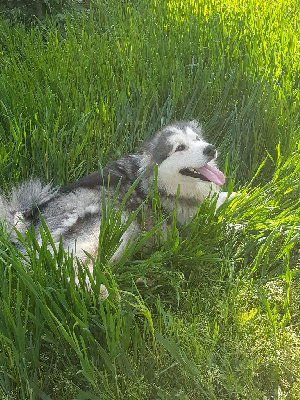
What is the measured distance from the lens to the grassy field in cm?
167

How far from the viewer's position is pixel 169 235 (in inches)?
84.4

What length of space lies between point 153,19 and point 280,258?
10.3 ft

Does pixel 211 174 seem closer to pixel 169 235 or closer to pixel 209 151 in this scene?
pixel 209 151

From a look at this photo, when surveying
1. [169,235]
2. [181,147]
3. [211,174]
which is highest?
[181,147]

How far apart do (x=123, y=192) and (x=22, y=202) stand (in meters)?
0.48

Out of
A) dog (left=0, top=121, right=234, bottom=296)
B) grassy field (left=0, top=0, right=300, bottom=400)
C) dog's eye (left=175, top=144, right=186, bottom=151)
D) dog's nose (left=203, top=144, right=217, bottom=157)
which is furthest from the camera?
dog's eye (left=175, top=144, right=186, bottom=151)

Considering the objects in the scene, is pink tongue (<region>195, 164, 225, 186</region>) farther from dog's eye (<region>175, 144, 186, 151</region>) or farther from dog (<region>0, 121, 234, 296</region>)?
dog's eye (<region>175, 144, 186, 151</region>)

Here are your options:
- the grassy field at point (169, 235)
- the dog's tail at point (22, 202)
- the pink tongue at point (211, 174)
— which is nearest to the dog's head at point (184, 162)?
the pink tongue at point (211, 174)

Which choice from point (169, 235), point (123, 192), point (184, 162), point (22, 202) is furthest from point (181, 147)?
point (22, 202)

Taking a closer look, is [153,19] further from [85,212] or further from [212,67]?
[85,212]

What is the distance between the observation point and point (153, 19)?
4.64m

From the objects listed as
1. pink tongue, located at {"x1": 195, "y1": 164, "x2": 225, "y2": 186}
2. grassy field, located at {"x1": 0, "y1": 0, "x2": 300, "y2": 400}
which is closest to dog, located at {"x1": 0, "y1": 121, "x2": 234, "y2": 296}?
pink tongue, located at {"x1": 195, "y1": 164, "x2": 225, "y2": 186}

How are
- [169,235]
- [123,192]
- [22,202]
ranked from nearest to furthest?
[169,235], [22,202], [123,192]

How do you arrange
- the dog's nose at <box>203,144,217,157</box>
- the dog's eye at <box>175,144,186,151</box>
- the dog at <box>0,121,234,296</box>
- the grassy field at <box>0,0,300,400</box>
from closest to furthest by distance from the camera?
the grassy field at <box>0,0,300,400</box>, the dog at <box>0,121,234,296</box>, the dog's nose at <box>203,144,217,157</box>, the dog's eye at <box>175,144,186,151</box>
